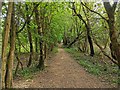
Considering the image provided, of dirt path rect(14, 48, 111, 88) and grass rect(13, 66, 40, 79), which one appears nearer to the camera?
dirt path rect(14, 48, 111, 88)

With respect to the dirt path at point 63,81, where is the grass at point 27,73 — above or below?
above

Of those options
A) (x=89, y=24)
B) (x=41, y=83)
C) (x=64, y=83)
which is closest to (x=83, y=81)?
(x=64, y=83)

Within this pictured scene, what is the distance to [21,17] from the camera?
33.1 ft

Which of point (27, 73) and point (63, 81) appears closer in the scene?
point (63, 81)

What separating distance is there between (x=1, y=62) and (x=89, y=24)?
13.6m

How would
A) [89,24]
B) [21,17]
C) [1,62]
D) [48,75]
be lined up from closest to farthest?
1. [1,62]
2. [21,17]
3. [48,75]
4. [89,24]

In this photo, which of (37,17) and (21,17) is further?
(37,17)

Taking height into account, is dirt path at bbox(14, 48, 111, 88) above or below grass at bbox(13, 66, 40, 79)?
below

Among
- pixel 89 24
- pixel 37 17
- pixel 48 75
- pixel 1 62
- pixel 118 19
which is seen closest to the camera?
pixel 1 62

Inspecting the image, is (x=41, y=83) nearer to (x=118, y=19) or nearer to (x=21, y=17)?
(x=21, y=17)

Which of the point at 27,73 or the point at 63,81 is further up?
the point at 27,73

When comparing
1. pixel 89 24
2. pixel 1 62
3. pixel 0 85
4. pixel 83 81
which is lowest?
pixel 83 81

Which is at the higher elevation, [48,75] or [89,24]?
[89,24]

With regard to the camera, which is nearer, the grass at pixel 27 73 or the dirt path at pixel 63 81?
the dirt path at pixel 63 81
